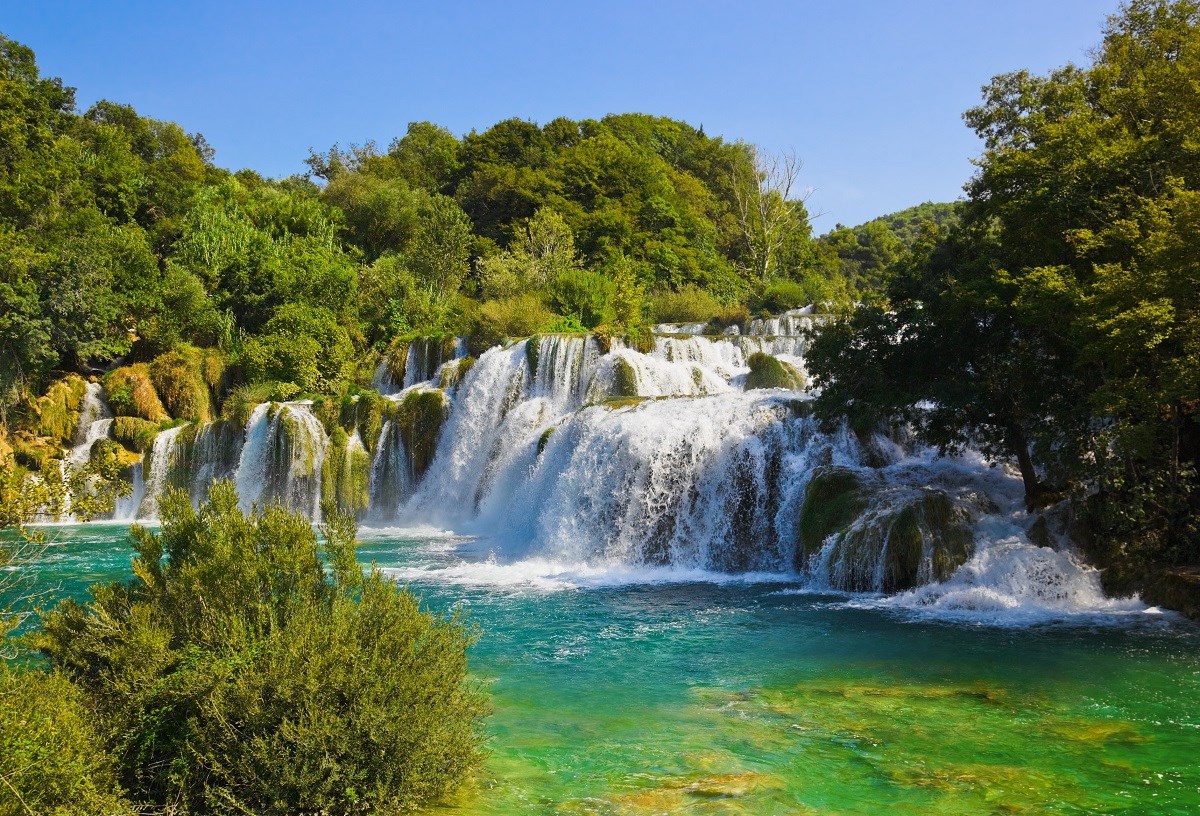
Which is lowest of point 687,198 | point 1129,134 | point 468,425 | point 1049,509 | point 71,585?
point 71,585

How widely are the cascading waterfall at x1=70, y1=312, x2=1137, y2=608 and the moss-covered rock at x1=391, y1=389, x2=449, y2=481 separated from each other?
0.05 metres

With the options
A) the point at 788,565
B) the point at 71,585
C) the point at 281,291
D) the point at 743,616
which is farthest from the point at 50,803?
the point at 281,291

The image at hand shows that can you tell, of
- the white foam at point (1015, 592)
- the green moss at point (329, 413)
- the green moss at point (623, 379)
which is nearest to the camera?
the white foam at point (1015, 592)

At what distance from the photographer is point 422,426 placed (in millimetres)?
27688

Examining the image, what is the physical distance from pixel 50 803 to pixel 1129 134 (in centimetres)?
1635

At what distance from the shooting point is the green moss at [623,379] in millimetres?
26500

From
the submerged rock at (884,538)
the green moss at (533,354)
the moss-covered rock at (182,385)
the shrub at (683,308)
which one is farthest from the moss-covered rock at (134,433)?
the submerged rock at (884,538)

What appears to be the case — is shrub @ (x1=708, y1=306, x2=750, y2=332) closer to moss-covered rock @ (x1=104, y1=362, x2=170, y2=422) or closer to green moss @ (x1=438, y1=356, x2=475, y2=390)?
green moss @ (x1=438, y1=356, x2=475, y2=390)

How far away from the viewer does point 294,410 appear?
27891 mm

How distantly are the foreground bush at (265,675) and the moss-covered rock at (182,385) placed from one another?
25958 millimetres

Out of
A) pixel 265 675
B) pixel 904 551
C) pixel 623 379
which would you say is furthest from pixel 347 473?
pixel 265 675

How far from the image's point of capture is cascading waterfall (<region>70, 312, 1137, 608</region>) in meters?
15.1

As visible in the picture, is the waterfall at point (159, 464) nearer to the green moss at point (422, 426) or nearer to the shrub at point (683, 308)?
the green moss at point (422, 426)

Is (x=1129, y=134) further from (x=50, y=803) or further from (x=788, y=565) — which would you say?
(x=50, y=803)
